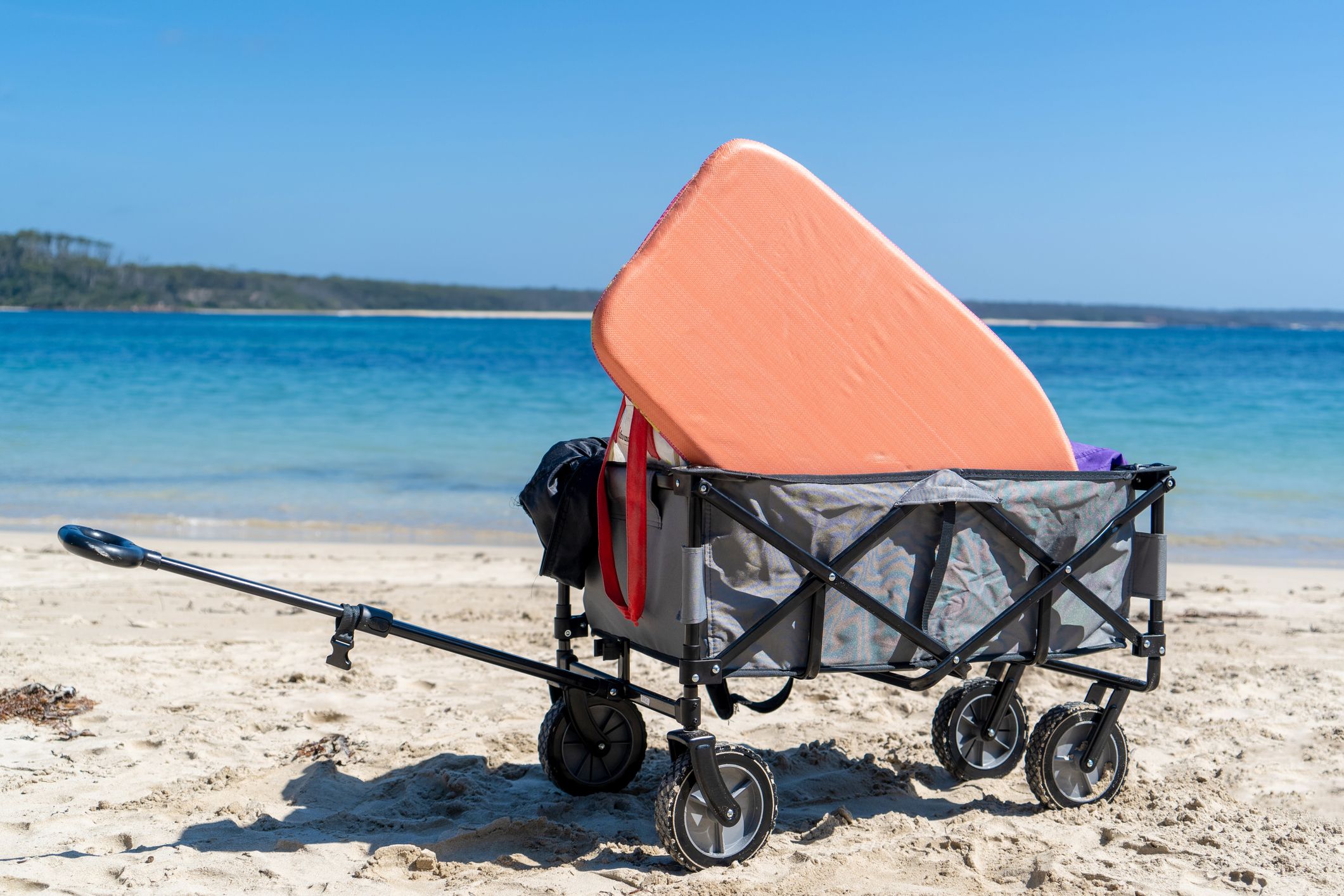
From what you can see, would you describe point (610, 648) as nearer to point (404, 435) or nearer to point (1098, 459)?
point (1098, 459)

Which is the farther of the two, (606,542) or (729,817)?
(606,542)

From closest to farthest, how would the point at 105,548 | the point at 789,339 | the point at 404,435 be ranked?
the point at 105,548 < the point at 789,339 < the point at 404,435

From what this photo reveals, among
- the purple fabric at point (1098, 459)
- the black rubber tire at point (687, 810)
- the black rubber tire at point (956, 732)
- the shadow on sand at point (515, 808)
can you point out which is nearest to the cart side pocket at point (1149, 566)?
the purple fabric at point (1098, 459)

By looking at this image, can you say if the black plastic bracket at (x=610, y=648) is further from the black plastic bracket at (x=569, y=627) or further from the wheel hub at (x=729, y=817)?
the wheel hub at (x=729, y=817)

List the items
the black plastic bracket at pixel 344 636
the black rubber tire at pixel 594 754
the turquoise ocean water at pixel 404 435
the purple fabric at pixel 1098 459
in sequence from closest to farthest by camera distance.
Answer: the black plastic bracket at pixel 344 636
the purple fabric at pixel 1098 459
the black rubber tire at pixel 594 754
the turquoise ocean water at pixel 404 435

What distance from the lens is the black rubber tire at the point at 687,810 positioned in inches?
116

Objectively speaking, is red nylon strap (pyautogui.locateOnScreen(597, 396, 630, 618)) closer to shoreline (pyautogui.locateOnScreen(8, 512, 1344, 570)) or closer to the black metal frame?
the black metal frame

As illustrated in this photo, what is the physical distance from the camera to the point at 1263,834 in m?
3.35

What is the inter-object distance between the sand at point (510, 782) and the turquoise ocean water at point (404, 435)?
3.93 metres

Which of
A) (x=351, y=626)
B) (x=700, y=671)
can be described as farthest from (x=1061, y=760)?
(x=351, y=626)

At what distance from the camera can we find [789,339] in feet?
9.66

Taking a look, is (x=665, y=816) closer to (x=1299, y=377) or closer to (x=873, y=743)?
(x=873, y=743)

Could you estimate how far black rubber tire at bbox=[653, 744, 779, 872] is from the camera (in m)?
2.94

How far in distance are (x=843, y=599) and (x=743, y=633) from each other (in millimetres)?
294
